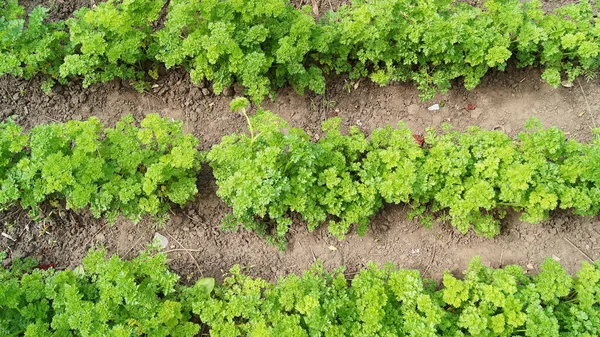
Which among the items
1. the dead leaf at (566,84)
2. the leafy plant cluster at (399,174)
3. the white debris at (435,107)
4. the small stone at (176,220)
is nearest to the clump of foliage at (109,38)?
the leafy plant cluster at (399,174)

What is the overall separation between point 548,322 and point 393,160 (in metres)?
1.95

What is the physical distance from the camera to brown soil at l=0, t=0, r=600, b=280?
549 centimetres

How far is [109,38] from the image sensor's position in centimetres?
573

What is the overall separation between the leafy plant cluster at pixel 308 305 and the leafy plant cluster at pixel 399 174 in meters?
0.64

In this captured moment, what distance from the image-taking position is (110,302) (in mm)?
4551

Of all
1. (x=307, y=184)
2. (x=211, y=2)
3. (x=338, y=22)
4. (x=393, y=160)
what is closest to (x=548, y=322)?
(x=393, y=160)

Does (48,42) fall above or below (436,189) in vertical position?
above

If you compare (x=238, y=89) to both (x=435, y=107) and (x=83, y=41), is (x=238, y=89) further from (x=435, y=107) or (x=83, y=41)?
(x=435, y=107)

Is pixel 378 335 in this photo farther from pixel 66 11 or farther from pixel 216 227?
pixel 66 11

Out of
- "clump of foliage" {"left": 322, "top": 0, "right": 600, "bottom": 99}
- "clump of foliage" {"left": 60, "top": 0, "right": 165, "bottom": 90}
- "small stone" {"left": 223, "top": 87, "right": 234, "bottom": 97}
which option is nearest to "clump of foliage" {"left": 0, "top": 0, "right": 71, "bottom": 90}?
"clump of foliage" {"left": 60, "top": 0, "right": 165, "bottom": 90}

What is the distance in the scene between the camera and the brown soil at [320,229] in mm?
5488

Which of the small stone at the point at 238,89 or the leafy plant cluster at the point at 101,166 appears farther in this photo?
the small stone at the point at 238,89

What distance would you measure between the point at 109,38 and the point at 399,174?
3.54 m

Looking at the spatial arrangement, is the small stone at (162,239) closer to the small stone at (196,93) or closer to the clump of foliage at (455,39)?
the small stone at (196,93)
